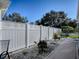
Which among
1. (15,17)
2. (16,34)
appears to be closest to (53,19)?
(15,17)

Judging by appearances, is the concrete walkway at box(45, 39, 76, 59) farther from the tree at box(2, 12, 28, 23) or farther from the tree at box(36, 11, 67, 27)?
the tree at box(36, 11, 67, 27)

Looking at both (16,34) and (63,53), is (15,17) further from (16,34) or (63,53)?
(63,53)

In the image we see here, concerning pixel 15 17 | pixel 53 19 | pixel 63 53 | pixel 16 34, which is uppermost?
pixel 15 17

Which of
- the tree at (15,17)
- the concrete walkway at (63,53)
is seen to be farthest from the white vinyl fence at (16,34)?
the tree at (15,17)

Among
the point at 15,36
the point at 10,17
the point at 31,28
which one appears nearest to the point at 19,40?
the point at 15,36

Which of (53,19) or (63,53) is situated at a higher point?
(53,19)

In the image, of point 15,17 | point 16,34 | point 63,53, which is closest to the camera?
point 63,53

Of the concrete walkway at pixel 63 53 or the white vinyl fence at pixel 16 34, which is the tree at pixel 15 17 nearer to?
the white vinyl fence at pixel 16 34

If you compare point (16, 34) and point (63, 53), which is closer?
point (63, 53)

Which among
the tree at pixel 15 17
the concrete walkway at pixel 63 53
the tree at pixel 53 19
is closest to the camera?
the concrete walkway at pixel 63 53

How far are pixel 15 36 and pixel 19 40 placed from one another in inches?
28.9

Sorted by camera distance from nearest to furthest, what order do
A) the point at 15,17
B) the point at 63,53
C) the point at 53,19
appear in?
the point at 63,53, the point at 15,17, the point at 53,19

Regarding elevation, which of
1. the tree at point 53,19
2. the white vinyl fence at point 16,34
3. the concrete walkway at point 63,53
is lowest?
the concrete walkway at point 63,53

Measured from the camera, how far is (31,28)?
14.2 metres
